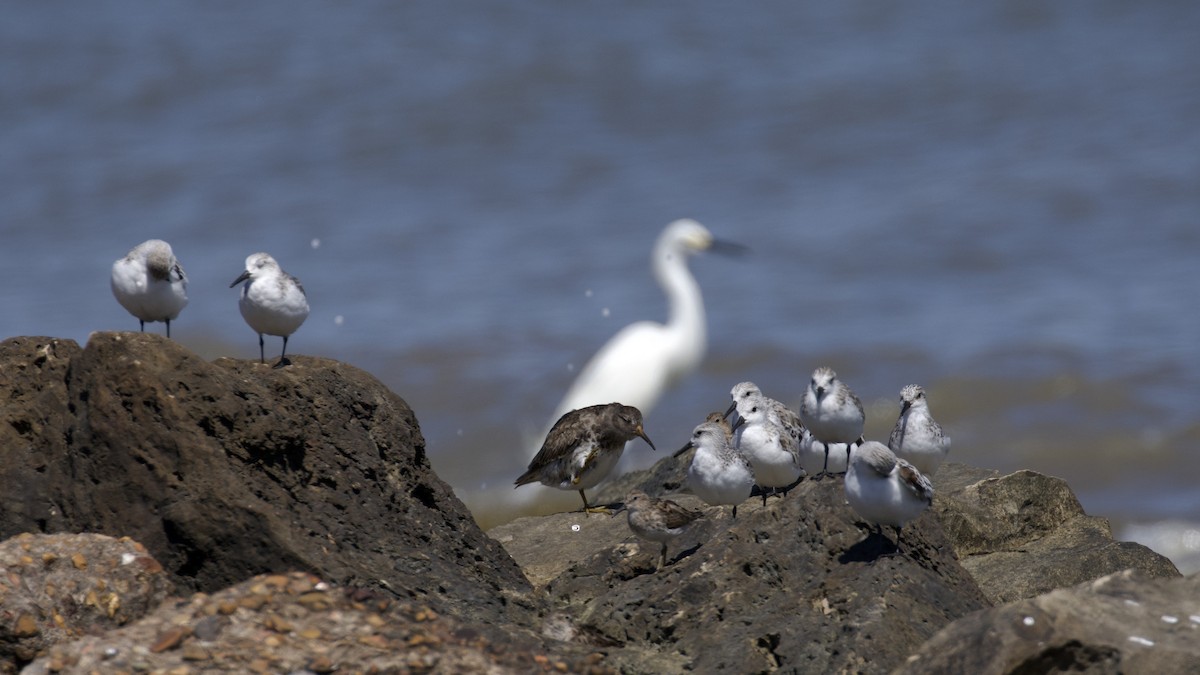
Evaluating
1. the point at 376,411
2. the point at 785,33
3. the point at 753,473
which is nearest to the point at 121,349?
the point at 376,411

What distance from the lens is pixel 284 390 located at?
7176 mm

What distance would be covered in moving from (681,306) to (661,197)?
786 cm

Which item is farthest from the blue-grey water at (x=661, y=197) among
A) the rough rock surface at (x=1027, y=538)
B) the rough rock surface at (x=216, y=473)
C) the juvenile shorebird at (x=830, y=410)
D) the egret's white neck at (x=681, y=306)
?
the rough rock surface at (x=216, y=473)

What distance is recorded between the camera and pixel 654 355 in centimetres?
1588

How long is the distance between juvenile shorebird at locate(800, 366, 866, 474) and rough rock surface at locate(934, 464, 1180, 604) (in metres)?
0.87

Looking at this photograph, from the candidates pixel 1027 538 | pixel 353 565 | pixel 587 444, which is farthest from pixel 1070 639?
pixel 587 444

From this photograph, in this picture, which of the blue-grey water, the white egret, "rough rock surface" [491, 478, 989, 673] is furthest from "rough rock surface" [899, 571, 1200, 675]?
the white egret

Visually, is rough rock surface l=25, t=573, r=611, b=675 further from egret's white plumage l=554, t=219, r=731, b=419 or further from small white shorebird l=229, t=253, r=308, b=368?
egret's white plumage l=554, t=219, r=731, b=419

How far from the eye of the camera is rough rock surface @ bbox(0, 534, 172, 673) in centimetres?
601

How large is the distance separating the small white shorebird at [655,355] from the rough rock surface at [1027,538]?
20.0 feet

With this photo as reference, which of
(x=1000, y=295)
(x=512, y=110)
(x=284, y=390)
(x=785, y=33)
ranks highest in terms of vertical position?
(x=785, y=33)

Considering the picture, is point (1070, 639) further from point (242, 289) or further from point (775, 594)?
point (242, 289)

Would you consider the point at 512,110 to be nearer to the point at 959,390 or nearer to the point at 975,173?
the point at 975,173

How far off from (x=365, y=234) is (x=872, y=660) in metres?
18.1
